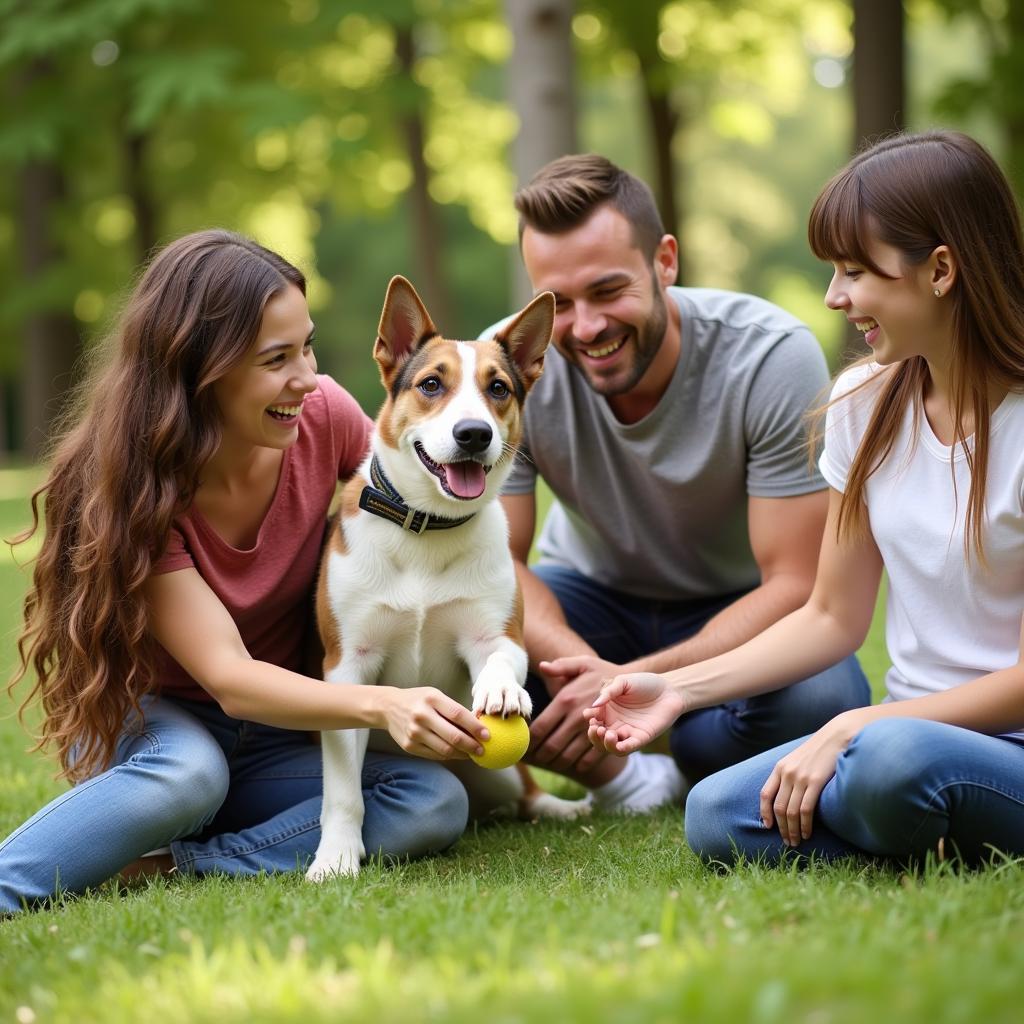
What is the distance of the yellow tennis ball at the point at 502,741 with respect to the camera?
3.32 m

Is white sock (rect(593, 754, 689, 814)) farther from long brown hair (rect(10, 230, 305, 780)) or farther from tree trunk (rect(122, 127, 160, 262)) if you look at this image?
tree trunk (rect(122, 127, 160, 262))

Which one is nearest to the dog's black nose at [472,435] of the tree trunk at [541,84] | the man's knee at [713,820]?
the man's knee at [713,820]

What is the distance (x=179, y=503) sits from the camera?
3.63 meters

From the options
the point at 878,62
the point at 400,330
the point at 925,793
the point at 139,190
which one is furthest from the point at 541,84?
the point at 139,190

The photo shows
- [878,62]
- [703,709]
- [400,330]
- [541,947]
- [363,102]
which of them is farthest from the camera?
[363,102]

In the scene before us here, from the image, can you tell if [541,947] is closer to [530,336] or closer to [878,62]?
[530,336]

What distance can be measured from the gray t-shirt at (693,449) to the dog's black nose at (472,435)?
0.72 metres

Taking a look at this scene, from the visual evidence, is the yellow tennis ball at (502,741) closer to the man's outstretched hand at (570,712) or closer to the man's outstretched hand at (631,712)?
the man's outstretched hand at (631,712)

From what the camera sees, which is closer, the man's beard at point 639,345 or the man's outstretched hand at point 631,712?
the man's outstretched hand at point 631,712

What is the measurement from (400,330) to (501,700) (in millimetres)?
1313

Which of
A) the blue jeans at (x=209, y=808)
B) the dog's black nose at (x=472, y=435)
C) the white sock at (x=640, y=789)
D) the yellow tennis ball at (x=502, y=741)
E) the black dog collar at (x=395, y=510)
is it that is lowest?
the white sock at (x=640, y=789)

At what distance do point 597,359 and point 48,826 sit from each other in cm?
221

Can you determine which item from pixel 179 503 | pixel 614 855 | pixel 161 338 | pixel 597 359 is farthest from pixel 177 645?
pixel 597 359

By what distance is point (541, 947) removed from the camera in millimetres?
2490
